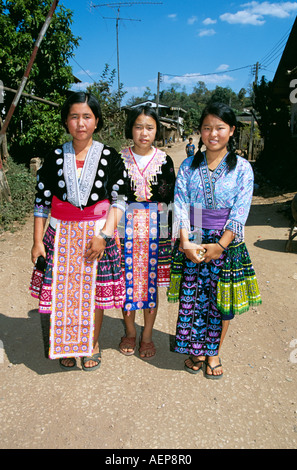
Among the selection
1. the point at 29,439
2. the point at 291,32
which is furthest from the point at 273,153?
the point at 29,439

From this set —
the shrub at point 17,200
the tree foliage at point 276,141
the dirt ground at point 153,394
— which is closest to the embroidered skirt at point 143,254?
the dirt ground at point 153,394

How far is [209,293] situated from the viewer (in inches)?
98.6

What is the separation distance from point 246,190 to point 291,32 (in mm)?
8271

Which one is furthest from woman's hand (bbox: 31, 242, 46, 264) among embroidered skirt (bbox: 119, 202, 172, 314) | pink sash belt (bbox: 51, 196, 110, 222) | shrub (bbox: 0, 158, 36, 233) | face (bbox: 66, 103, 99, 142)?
shrub (bbox: 0, 158, 36, 233)

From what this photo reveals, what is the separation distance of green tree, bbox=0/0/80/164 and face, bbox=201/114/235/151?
287 inches

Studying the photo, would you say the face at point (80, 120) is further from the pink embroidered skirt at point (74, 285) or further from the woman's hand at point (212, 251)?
the woman's hand at point (212, 251)

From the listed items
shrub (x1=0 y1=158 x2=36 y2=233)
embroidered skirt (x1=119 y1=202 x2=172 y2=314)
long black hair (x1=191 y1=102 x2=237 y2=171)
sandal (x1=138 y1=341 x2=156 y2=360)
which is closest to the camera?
long black hair (x1=191 y1=102 x2=237 y2=171)

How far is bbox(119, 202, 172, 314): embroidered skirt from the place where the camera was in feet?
8.46

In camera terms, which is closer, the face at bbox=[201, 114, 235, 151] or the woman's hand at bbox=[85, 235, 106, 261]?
the face at bbox=[201, 114, 235, 151]

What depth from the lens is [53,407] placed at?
7.50 feet

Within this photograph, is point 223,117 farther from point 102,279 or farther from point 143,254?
point 102,279

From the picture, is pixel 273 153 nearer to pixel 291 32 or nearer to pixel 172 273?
pixel 291 32

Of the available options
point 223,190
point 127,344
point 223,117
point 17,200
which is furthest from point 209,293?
point 17,200

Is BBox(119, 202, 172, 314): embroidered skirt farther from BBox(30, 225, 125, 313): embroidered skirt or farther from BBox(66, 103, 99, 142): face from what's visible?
BBox(66, 103, 99, 142): face
